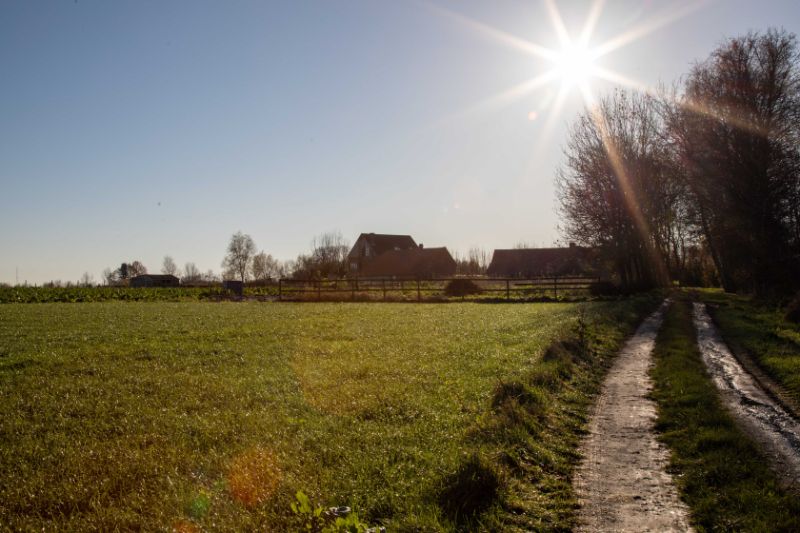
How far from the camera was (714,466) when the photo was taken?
19.3 ft

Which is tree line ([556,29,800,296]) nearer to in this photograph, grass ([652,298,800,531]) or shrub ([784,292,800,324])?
shrub ([784,292,800,324])

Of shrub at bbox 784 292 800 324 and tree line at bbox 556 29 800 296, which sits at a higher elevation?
tree line at bbox 556 29 800 296

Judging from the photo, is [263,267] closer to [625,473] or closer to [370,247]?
[370,247]

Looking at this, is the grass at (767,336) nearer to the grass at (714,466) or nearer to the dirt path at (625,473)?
the grass at (714,466)

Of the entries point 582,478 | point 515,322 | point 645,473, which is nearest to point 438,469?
point 582,478

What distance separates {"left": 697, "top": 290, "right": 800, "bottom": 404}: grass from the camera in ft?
35.1

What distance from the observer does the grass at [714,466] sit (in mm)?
4773

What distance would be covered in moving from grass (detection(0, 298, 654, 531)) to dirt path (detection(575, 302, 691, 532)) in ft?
0.79

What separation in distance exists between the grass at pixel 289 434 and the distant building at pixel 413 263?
71.4 metres

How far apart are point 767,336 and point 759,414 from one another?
30.2 feet

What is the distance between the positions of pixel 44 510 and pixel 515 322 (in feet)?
58.1

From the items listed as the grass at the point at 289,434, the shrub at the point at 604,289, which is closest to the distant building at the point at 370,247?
the shrub at the point at 604,289

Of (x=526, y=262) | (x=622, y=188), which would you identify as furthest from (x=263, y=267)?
(x=622, y=188)

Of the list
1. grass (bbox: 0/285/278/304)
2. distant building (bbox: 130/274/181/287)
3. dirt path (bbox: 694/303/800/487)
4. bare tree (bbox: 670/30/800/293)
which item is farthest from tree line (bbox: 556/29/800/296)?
distant building (bbox: 130/274/181/287)
